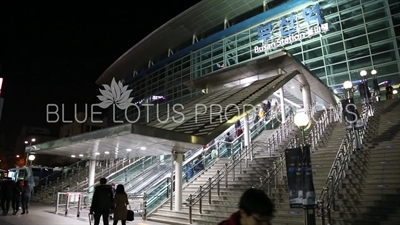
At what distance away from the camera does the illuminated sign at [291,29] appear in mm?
23703

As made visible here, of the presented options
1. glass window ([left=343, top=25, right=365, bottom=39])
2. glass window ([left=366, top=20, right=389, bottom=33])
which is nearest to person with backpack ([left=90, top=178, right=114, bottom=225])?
glass window ([left=343, top=25, right=365, bottom=39])

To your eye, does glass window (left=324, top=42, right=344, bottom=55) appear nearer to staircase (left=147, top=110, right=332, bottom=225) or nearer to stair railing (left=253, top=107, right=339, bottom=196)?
stair railing (left=253, top=107, right=339, bottom=196)

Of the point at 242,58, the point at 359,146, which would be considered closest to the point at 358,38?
the point at 242,58

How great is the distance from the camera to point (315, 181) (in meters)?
8.98

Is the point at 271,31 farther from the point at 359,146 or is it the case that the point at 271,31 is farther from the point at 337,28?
the point at 359,146

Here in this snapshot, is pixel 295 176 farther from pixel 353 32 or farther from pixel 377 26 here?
pixel 353 32

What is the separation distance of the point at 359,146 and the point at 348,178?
7.00 feet

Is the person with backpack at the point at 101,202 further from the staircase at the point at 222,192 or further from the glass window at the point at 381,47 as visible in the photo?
the glass window at the point at 381,47

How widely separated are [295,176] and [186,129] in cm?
506

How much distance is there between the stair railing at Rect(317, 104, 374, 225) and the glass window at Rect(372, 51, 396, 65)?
13.3 metres

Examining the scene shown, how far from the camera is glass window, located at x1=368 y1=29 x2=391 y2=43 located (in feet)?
70.2

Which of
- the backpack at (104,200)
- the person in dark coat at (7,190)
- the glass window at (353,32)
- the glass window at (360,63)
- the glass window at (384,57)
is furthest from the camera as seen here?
the glass window at (353,32)

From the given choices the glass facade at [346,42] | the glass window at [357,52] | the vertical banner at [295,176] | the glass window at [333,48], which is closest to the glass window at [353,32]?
the glass facade at [346,42]

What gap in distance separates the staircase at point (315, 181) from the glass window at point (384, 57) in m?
11.5
